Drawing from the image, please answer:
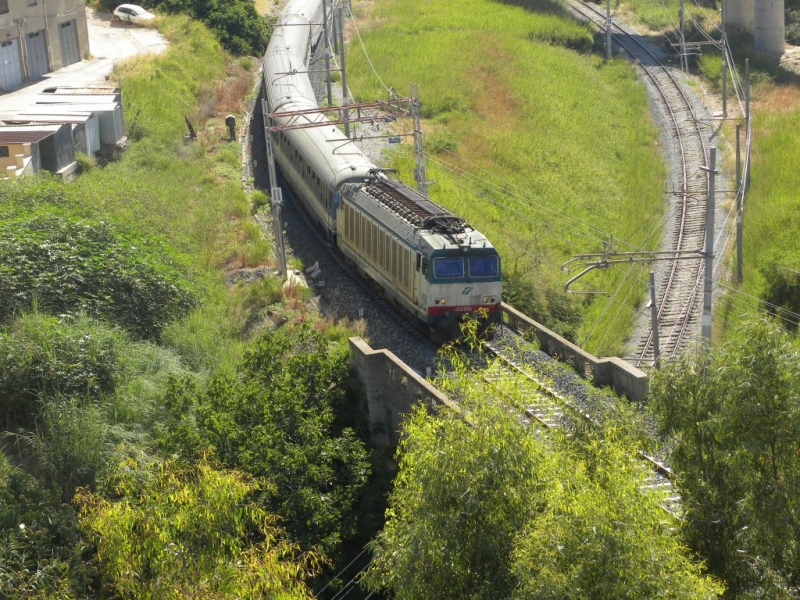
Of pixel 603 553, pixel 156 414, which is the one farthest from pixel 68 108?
pixel 603 553

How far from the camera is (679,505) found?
15.2m

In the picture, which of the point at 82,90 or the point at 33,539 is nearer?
the point at 33,539

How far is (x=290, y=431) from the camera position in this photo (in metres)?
22.8

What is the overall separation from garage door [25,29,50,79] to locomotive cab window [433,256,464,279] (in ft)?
104

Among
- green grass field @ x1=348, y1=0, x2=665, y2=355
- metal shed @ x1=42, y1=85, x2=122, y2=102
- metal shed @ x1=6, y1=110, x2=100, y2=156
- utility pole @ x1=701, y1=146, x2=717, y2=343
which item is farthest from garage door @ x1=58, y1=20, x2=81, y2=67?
utility pole @ x1=701, y1=146, x2=717, y2=343

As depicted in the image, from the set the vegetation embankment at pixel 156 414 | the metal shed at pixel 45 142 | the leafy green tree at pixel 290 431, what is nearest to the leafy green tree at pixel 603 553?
the vegetation embankment at pixel 156 414

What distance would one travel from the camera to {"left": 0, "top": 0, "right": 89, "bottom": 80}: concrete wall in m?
46.0

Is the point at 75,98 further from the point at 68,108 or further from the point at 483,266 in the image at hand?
the point at 483,266

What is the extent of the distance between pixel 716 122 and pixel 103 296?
35.9m

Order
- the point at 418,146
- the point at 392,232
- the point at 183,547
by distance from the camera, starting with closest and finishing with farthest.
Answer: the point at 183,547 → the point at 392,232 → the point at 418,146

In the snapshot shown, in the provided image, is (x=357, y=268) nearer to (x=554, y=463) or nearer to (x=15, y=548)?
(x=15, y=548)

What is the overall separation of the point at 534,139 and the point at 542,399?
29619 millimetres

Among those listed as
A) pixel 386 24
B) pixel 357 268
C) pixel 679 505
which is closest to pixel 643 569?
pixel 679 505

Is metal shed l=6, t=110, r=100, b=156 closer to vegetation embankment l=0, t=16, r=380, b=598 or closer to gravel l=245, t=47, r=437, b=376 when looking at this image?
vegetation embankment l=0, t=16, r=380, b=598
